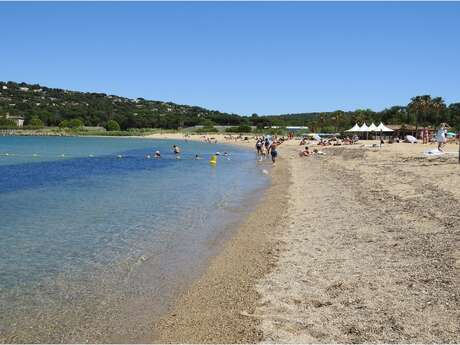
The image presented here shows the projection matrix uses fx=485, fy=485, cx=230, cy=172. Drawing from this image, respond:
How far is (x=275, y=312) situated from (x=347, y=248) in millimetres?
3341

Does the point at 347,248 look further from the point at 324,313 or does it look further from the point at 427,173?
the point at 427,173

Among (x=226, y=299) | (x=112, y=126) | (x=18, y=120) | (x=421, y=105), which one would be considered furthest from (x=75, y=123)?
(x=226, y=299)

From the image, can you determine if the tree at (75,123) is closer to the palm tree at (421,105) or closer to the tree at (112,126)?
the tree at (112,126)

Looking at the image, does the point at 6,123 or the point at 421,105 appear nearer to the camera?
the point at 421,105

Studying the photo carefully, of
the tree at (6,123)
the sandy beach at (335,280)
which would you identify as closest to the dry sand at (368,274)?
the sandy beach at (335,280)

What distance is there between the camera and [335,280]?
7.32 metres

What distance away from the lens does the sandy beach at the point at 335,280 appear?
5.58m

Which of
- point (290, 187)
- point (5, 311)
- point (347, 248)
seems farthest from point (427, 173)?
point (5, 311)

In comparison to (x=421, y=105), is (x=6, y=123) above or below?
below

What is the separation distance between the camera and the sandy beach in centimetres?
558

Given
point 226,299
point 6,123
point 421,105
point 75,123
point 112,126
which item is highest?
point 421,105

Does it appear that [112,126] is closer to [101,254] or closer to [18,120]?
[18,120]

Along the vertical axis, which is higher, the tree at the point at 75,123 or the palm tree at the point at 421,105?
the palm tree at the point at 421,105

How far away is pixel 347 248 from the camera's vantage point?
917cm
